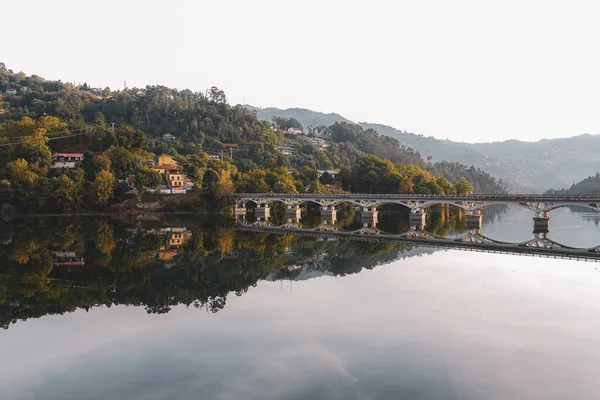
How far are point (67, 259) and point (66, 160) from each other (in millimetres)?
60132

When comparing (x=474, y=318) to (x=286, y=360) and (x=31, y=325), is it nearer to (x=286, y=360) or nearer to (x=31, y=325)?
(x=286, y=360)

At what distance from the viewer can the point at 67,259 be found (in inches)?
1439

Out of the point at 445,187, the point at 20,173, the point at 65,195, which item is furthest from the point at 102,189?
the point at 445,187

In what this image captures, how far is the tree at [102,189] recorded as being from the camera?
76750 millimetres

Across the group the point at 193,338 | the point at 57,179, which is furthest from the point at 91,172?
the point at 193,338

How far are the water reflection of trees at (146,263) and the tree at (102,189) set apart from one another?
16.9m

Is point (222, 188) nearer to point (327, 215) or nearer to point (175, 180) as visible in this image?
point (175, 180)

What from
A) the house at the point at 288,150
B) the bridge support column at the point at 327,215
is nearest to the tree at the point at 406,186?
the bridge support column at the point at 327,215

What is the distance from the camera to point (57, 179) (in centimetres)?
7656

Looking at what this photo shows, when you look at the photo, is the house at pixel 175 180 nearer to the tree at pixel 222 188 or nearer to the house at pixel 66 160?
the tree at pixel 222 188

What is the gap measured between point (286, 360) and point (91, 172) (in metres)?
78.2

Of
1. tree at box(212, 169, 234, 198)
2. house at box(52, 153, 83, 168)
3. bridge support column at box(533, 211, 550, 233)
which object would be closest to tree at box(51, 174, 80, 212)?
house at box(52, 153, 83, 168)

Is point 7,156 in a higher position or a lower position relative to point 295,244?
higher

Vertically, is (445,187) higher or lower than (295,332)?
higher
